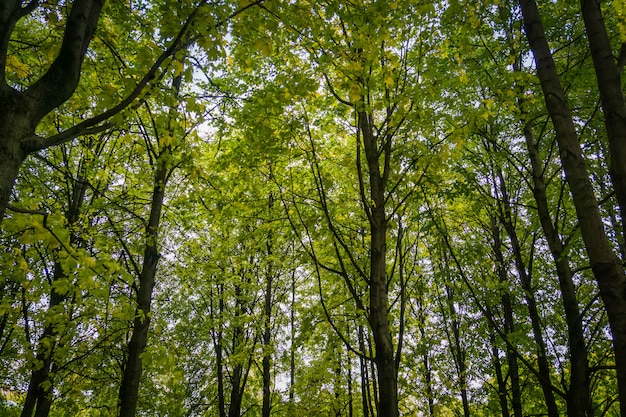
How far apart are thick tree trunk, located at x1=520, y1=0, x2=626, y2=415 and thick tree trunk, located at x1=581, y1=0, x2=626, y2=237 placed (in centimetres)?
18

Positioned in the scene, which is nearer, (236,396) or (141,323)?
(141,323)

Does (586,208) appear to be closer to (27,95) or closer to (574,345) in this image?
(574,345)

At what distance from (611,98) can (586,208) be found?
706 mm

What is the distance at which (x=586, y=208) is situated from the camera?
2.54 metres

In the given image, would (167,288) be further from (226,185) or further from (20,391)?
(226,185)

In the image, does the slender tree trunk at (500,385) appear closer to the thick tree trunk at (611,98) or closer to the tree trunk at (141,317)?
the tree trunk at (141,317)

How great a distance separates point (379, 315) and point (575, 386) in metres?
2.16

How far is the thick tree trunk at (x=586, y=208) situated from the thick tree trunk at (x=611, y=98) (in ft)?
0.59

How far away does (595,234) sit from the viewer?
243 centimetres

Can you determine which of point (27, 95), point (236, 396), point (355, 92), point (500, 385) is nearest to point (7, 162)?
point (27, 95)

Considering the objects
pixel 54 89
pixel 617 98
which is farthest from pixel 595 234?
pixel 54 89

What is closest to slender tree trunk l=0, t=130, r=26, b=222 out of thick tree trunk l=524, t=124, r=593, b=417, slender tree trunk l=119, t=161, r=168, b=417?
slender tree trunk l=119, t=161, r=168, b=417

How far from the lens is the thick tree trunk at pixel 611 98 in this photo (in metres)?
2.24

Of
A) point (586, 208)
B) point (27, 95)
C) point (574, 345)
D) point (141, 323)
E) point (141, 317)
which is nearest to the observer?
point (27, 95)
